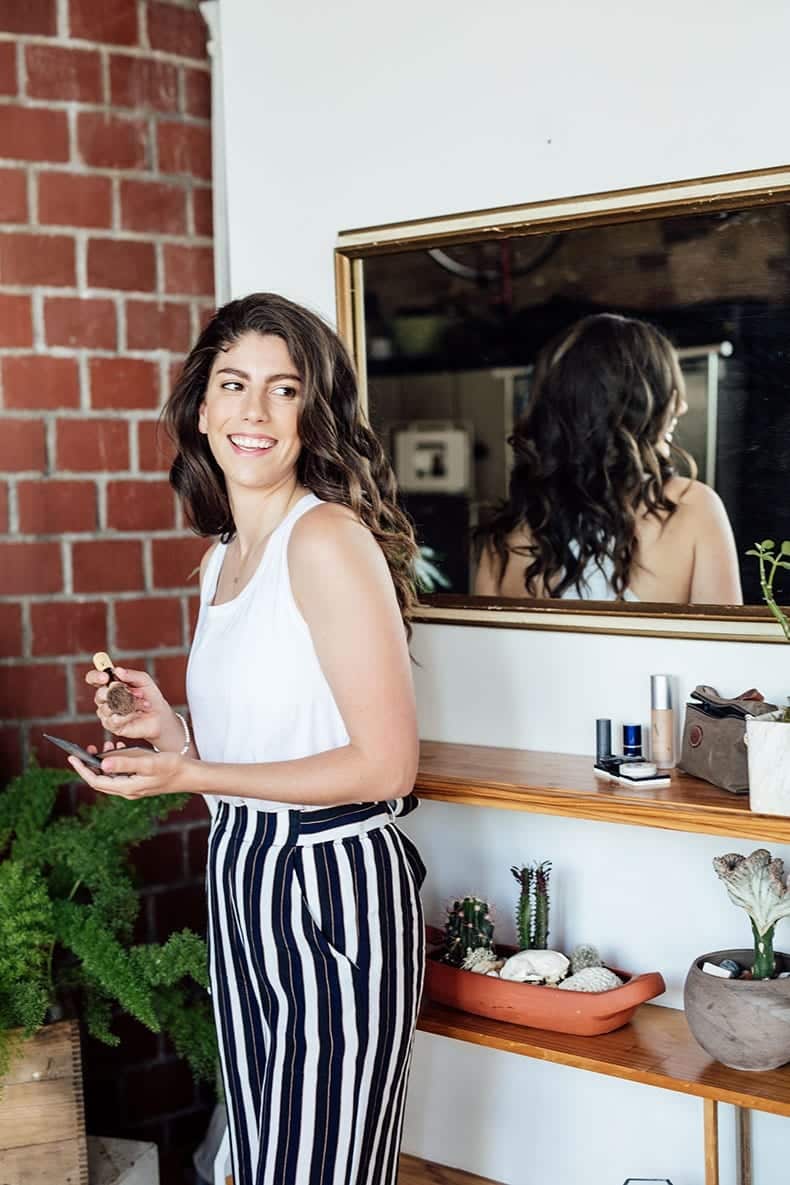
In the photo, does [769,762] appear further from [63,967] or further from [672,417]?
[63,967]

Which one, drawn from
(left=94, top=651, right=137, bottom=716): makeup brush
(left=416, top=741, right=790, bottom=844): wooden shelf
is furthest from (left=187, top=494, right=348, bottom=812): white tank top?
(left=416, top=741, right=790, bottom=844): wooden shelf

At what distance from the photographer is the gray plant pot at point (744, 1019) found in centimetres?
175

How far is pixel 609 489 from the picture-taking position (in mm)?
1996

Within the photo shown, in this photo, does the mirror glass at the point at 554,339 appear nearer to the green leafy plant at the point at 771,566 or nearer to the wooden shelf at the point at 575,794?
the green leafy plant at the point at 771,566

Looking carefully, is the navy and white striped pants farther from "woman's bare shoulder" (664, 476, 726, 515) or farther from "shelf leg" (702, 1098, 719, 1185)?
"woman's bare shoulder" (664, 476, 726, 515)

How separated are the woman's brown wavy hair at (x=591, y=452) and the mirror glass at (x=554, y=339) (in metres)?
0.02

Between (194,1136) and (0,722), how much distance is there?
0.98 meters

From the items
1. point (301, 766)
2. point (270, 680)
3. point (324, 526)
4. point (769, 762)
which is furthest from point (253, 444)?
point (769, 762)

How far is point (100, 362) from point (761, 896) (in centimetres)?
159

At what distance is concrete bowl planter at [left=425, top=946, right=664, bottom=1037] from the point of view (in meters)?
1.92

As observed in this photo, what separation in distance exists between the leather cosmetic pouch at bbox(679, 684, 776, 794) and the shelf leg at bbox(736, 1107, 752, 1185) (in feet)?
1.72

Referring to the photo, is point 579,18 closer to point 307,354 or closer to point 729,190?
point 729,190

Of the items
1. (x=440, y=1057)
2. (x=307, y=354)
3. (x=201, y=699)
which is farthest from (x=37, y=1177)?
(x=307, y=354)

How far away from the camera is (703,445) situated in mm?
1889
